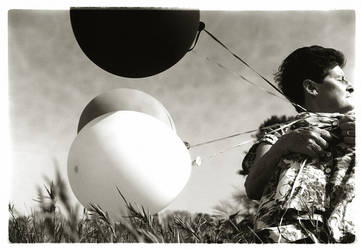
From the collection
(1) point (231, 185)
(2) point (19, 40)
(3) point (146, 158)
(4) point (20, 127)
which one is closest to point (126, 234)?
(3) point (146, 158)

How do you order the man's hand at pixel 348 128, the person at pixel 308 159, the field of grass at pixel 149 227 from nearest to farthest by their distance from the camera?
1. the field of grass at pixel 149 227
2. the person at pixel 308 159
3. the man's hand at pixel 348 128

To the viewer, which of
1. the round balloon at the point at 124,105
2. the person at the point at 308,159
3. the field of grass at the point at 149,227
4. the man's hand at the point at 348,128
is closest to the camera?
the field of grass at the point at 149,227

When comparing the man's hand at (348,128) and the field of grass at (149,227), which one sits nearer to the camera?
the field of grass at (149,227)

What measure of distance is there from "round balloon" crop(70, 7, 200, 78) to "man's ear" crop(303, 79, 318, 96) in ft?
1.25

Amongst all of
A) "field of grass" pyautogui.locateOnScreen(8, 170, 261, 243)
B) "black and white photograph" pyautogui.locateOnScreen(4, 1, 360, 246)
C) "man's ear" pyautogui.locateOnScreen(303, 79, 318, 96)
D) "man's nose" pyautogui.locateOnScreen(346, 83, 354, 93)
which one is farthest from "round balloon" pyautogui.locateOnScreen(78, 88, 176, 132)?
"man's nose" pyautogui.locateOnScreen(346, 83, 354, 93)

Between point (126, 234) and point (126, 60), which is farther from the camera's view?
point (126, 60)

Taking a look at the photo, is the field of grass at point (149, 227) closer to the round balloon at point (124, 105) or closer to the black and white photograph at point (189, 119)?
the black and white photograph at point (189, 119)

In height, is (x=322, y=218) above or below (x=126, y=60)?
below

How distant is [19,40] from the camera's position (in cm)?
172

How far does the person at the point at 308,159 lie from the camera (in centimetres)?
137

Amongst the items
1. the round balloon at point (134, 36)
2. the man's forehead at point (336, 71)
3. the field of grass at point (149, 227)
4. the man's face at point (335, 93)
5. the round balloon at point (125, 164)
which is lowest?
the field of grass at point (149, 227)

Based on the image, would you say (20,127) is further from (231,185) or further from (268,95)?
(268,95)

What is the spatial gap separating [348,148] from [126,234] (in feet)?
2.13

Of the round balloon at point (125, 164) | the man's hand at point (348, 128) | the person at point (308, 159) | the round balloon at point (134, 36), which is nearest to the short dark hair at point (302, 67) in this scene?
the person at point (308, 159)
